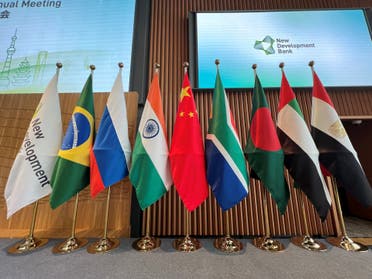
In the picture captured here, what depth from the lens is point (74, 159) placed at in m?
1.43

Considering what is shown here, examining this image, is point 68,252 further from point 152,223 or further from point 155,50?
point 155,50

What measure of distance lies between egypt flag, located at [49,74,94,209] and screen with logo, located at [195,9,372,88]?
58.8 inches

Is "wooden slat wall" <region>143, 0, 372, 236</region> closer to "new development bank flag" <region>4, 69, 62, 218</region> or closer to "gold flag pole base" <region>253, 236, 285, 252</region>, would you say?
"gold flag pole base" <region>253, 236, 285, 252</region>

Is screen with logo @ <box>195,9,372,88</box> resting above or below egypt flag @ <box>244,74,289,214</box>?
above

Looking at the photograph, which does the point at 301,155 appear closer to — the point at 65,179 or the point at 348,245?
the point at 348,245

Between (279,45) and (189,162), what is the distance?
2323mm

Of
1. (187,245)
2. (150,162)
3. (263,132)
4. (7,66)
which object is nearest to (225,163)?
(263,132)

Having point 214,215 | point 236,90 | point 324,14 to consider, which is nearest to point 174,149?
point 214,215

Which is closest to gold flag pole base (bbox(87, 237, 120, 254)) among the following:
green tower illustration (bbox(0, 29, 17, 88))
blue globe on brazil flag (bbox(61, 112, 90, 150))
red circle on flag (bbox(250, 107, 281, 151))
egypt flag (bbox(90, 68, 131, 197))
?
egypt flag (bbox(90, 68, 131, 197))

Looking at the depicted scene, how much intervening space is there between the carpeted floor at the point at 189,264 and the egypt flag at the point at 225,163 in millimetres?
407

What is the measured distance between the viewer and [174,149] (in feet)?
4.88

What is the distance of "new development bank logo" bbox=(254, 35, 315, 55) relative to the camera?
96.2 inches

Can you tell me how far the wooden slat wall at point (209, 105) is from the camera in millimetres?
1896

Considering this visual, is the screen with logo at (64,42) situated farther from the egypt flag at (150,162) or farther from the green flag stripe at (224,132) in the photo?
the green flag stripe at (224,132)
